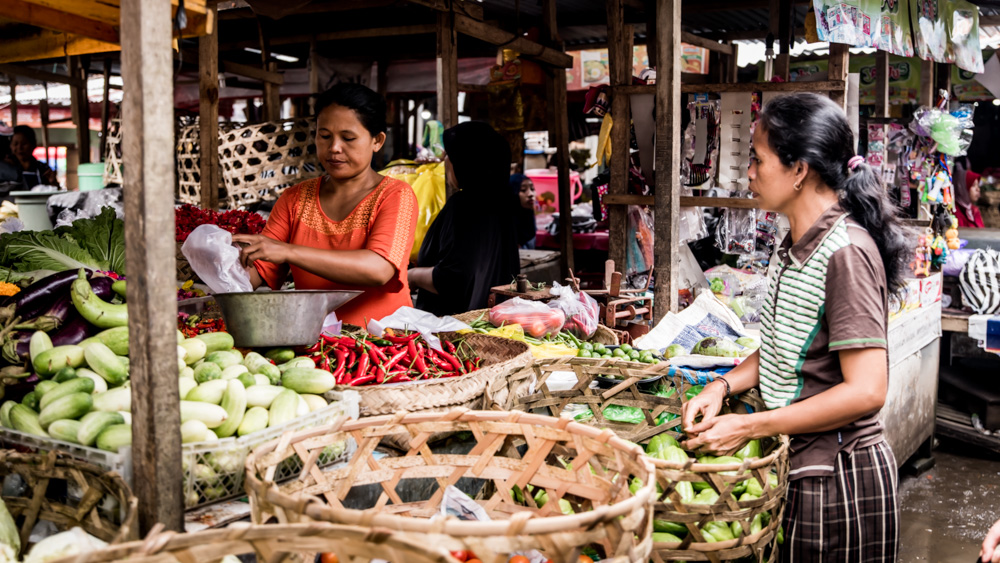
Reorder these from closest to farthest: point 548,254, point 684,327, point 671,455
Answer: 1. point 671,455
2. point 684,327
3. point 548,254

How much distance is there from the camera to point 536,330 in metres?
3.51

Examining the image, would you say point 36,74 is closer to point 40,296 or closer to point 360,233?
point 360,233

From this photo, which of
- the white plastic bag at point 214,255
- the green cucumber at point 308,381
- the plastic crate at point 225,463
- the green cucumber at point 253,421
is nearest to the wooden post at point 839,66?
the white plastic bag at point 214,255

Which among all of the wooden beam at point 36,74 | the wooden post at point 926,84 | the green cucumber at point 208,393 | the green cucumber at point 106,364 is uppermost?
the wooden beam at point 36,74

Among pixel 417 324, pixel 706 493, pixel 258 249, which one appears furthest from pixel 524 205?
pixel 706 493

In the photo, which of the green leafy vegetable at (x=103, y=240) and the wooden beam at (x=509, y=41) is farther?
the wooden beam at (x=509, y=41)

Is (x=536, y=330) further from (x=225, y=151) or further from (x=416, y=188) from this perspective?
(x=225, y=151)

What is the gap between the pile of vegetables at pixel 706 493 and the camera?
83.0 inches

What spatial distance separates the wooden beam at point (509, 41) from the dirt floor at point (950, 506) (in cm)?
389

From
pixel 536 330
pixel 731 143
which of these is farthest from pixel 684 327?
pixel 731 143

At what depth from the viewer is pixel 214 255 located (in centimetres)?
254

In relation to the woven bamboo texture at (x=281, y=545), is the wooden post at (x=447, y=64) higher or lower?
higher

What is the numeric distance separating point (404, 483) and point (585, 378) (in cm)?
83

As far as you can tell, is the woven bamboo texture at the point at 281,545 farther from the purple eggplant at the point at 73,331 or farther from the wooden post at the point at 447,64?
the wooden post at the point at 447,64
